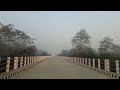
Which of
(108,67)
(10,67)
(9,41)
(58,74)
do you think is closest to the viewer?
(58,74)

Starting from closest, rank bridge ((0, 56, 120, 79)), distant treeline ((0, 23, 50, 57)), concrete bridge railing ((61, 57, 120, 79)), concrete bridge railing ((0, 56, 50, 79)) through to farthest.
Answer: concrete bridge railing ((0, 56, 50, 79)), bridge ((0, 56, 120, 79)), concrete bridge railing ((61, 57, 120, 79)), distant treeline ((0, 23, 50, 57))

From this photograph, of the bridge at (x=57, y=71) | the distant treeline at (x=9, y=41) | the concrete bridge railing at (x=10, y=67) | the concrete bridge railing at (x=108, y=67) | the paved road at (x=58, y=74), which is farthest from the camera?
the distant treeline at (x=9, y=41)

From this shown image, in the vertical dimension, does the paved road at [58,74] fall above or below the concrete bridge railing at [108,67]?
below

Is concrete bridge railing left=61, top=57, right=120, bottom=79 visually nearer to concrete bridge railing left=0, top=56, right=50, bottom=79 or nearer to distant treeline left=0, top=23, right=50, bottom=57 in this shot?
concrete bridge railing left=0, top=56, right=50, bottom=79

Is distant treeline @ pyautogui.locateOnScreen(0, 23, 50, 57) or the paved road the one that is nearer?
the paved road

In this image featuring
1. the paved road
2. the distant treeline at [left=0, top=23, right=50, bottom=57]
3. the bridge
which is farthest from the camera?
the distant treeline at [left=0, top=23, right=50, bottom=57]

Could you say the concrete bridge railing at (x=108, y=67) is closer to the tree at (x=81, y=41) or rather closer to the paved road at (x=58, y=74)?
the paved road at (x=58, y=74)

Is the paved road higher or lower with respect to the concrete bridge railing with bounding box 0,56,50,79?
lower

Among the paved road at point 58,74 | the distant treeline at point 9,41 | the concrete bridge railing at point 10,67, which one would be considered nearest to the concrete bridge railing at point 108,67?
the paved road at point 58,74

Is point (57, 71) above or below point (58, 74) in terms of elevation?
below

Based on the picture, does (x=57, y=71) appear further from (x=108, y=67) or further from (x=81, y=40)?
(x=81, y=40)

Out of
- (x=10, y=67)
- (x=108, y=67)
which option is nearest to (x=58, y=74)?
(x=108, y=67)

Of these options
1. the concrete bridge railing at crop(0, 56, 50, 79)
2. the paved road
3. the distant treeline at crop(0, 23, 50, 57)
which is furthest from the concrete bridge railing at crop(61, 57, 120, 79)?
the distant treeline at crop(0, 23, 50, 57)
